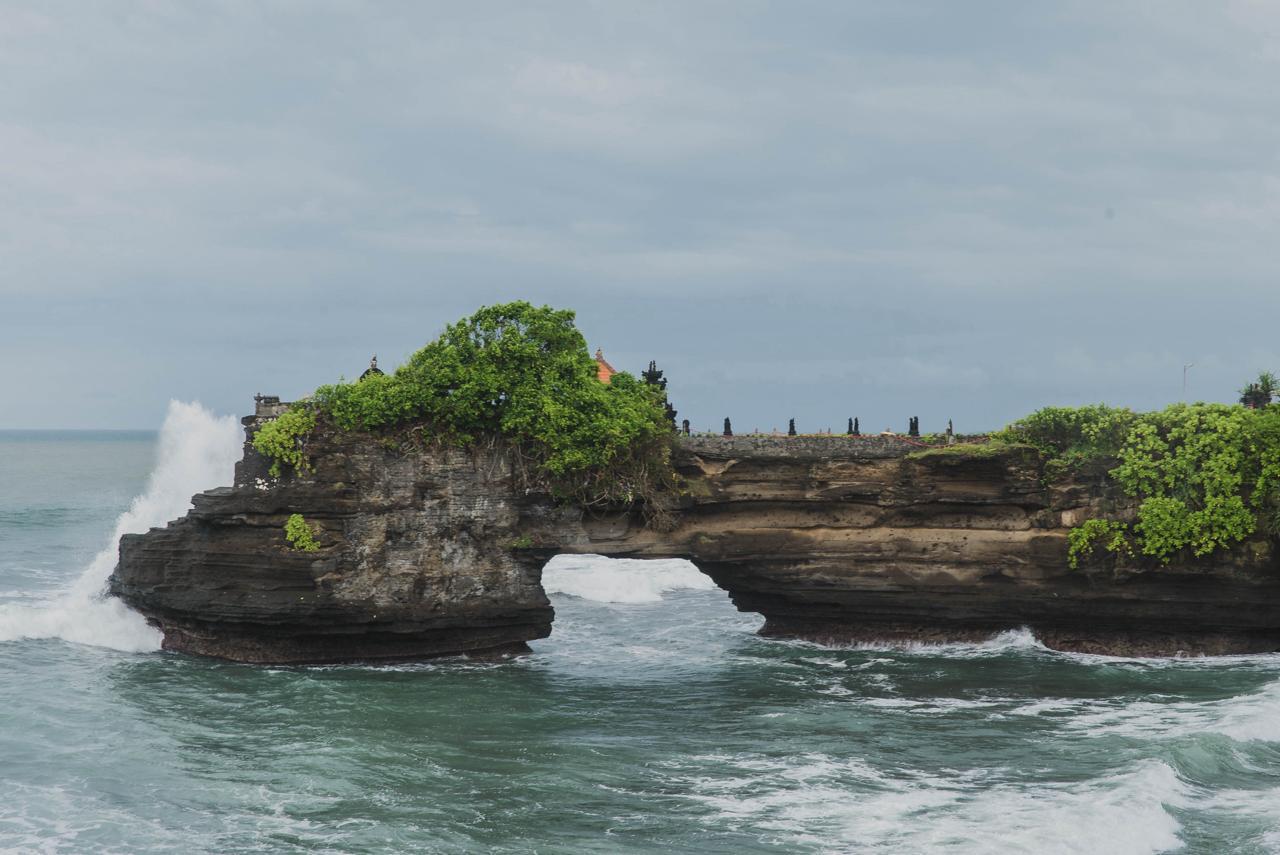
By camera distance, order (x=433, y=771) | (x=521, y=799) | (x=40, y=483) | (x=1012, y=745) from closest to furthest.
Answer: (x=521, y=799) → (x=433, y=771) → (x=1012, y=745) → (x=40, y=483)

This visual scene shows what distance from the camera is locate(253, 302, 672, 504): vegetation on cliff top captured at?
78.0ft

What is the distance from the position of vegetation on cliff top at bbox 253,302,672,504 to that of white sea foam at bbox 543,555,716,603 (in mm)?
10027

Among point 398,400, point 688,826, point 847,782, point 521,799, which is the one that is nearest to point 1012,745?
point 847,782

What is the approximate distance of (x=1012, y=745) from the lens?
18.0 m

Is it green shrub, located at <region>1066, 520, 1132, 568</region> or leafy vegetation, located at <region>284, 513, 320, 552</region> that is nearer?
leafy vegetation, located at <region>284, 513, 320, 552</region>

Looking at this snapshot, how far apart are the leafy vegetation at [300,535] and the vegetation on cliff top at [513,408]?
1.14 meters

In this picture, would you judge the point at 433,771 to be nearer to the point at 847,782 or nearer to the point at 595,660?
the point at 847,782

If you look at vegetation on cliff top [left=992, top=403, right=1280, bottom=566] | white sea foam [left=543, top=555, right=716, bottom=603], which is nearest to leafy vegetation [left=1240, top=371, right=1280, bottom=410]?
vegetation on cliff top [left=992, top=403, right=1280, bottom=566]

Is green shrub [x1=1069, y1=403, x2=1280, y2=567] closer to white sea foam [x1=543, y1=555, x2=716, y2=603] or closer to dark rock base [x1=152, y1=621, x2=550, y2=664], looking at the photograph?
dark rock base [x1=152, y1=621, x2=550, y2=664]

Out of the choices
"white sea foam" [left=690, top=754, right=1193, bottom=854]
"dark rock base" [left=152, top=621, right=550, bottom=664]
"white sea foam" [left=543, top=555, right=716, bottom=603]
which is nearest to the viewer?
"white sea foam" [left=690, top=754, right=1193, bottom=854]

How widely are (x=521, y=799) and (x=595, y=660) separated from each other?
10.2 m

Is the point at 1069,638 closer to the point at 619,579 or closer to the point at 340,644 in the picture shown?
the point at 619,579

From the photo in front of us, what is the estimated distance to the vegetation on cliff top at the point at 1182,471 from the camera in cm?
2350

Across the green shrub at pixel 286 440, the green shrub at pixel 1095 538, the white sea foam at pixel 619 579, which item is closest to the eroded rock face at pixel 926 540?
the green shrub at pixel 1095 538
